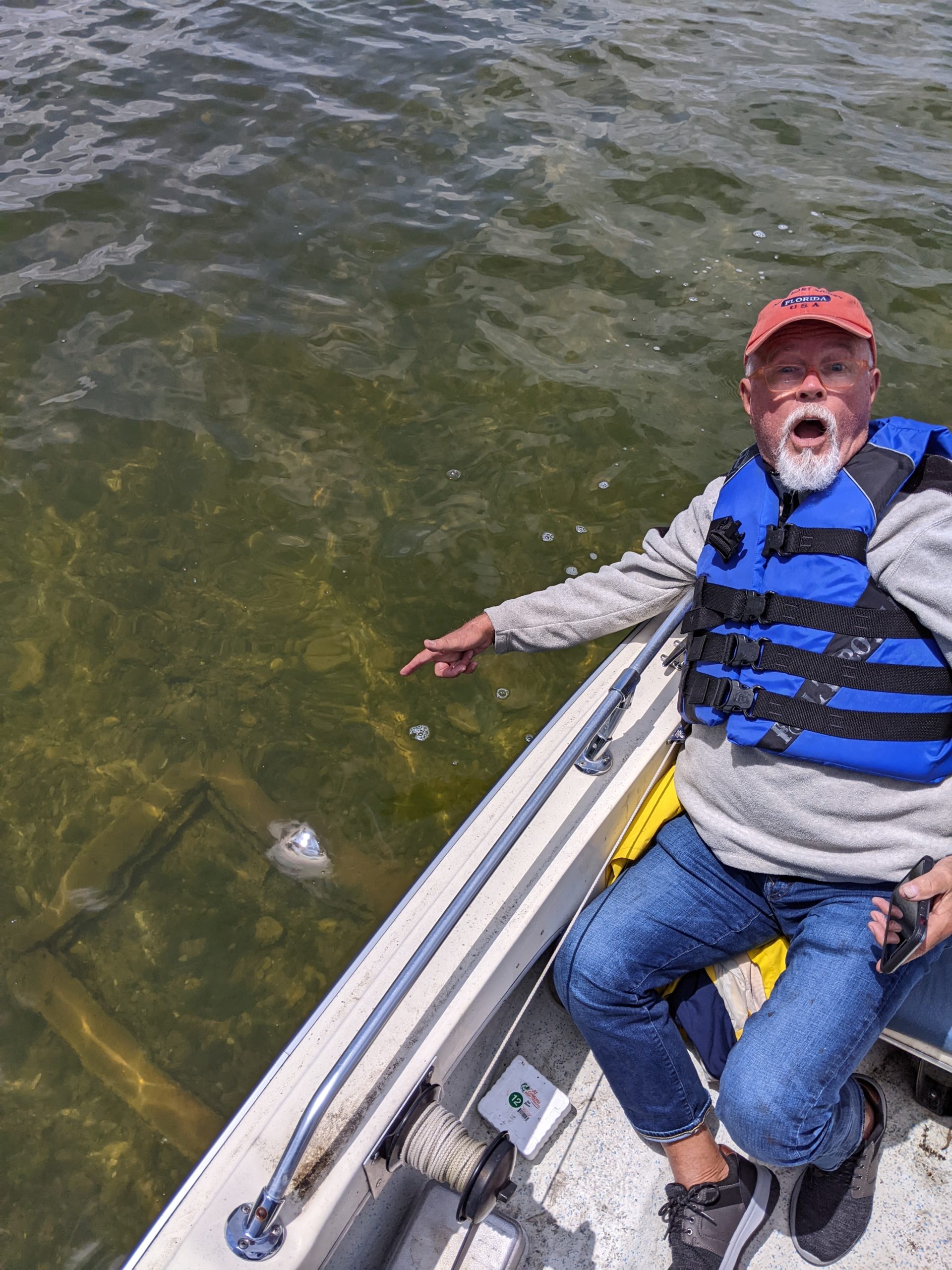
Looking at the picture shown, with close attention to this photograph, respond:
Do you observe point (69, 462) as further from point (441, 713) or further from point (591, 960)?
point (591, 960)

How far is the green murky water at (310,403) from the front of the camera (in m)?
3.45

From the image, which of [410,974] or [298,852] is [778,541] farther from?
[298,852]

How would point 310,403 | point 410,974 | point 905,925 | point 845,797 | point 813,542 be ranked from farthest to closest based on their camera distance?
1. point 310,403
2. point 813,542
3. point 845,797
4. point 410,974
5. point 905,925

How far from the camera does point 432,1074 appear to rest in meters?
2.23

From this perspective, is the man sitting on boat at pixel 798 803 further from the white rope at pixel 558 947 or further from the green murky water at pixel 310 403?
the green murky water at pixel 310 403

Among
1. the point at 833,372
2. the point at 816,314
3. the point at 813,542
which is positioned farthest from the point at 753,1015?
the point at 816,314

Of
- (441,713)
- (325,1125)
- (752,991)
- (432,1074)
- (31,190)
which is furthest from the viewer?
(31,190)

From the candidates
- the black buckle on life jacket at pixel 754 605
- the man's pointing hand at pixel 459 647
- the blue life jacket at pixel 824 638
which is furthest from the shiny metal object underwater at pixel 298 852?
the black buckle on life jacket at pixel 754 605

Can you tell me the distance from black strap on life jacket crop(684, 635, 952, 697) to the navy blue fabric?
949 millimetres

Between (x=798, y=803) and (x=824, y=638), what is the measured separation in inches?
16.5

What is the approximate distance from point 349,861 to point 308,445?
7.53ft

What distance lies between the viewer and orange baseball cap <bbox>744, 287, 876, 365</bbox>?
2.41 meters

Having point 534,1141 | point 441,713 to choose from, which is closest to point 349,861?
point 441,713

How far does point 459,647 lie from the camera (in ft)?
9.62
